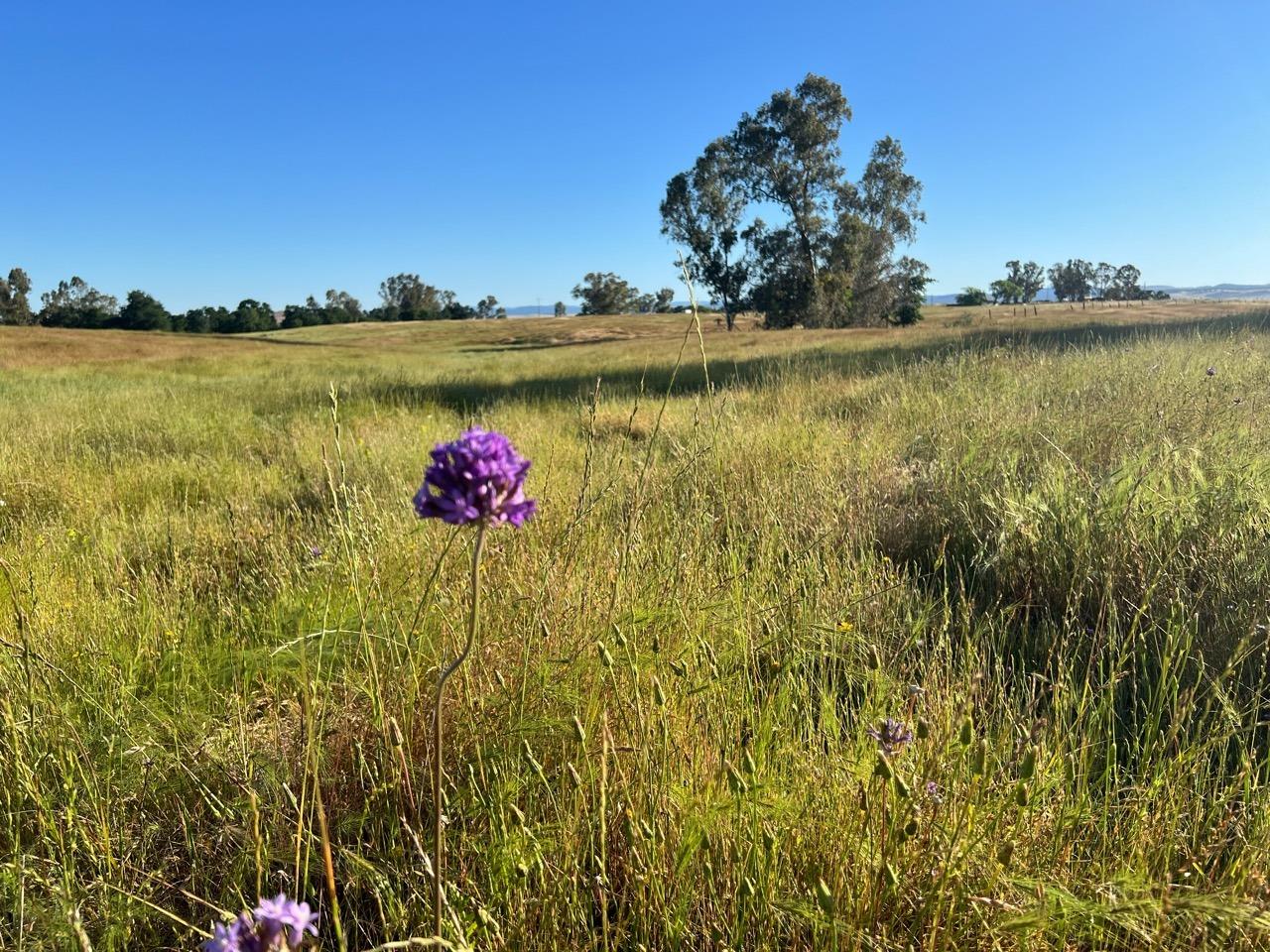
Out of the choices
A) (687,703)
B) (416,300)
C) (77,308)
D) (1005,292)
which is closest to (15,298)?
(77,308)

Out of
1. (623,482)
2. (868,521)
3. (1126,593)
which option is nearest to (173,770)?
(623,482)

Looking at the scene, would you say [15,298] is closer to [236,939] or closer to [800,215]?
[800,215]

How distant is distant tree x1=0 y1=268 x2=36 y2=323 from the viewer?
76.6m

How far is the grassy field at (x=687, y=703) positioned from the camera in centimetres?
129

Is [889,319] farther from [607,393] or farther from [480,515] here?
[480,515]

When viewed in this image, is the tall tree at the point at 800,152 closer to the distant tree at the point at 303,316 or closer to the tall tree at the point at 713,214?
the tall tree at the point at 713,214

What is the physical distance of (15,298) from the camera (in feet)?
254

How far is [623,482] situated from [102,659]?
2217mm

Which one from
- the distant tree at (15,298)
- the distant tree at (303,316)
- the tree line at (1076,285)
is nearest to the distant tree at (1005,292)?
the tree line at (1076,285)

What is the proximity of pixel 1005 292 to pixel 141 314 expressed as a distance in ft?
311

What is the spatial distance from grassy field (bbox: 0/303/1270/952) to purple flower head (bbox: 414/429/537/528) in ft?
1.49

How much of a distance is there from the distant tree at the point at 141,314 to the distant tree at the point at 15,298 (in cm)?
1559

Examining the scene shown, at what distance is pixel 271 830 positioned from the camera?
5.37ft

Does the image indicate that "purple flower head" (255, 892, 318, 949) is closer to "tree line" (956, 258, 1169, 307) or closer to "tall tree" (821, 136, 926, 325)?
"tall tree" (821, 136, 926, 325)
